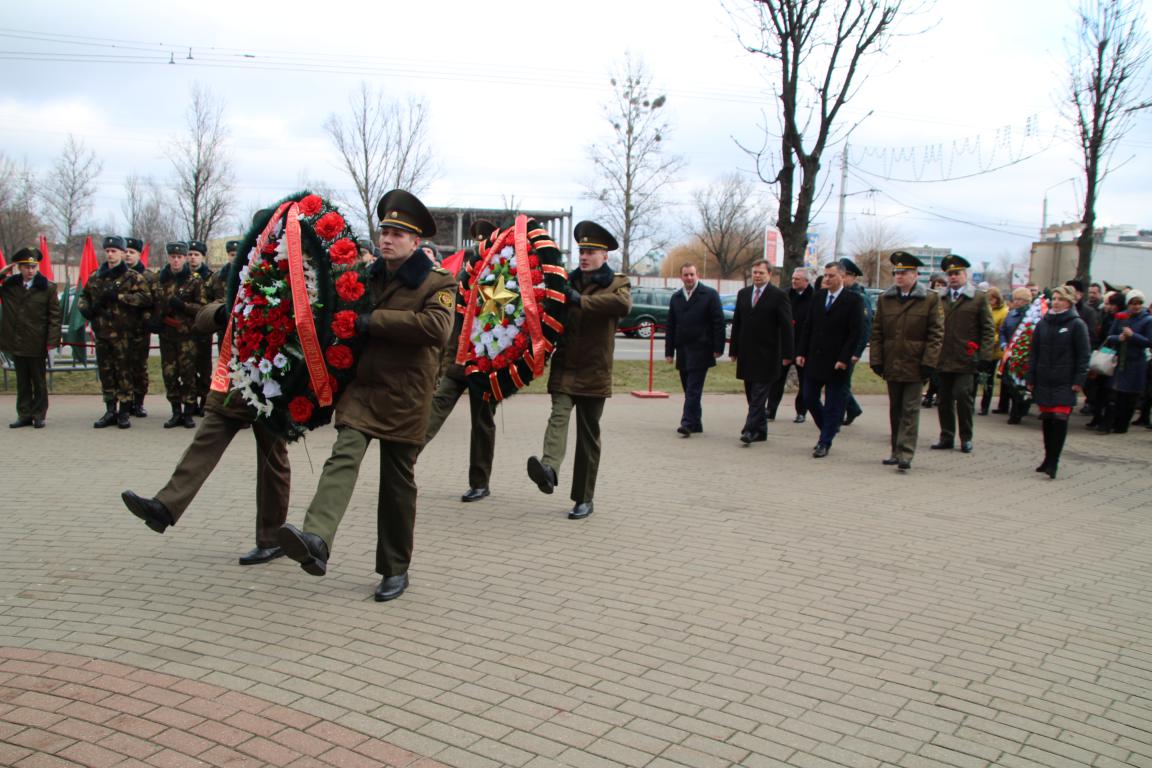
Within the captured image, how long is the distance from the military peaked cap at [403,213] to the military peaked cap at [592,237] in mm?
2295

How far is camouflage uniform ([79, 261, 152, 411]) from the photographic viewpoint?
11.1 meters

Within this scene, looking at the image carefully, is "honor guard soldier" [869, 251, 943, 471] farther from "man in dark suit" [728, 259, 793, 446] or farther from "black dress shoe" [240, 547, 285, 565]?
"black dress shoe" [240, 547, 285, 565]

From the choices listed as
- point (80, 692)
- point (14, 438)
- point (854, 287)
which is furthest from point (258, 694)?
point (854, 287)

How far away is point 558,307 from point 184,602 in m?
3.37

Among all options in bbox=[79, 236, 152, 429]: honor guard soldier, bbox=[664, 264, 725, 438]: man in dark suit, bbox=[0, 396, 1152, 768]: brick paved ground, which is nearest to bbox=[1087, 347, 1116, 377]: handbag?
bbox=[0, 396, 1152, 768]: brick paved ground

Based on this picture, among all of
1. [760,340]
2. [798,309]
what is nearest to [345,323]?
[760,340]

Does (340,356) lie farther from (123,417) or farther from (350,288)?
(123,417)

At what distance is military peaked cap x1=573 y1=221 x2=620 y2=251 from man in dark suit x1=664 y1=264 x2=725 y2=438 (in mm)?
4159

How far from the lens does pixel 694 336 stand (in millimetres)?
11766

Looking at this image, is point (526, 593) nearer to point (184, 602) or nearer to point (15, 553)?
point (184, 602)

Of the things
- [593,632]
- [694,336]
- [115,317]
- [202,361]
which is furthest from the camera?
[694,336]

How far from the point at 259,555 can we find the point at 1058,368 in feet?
26.3

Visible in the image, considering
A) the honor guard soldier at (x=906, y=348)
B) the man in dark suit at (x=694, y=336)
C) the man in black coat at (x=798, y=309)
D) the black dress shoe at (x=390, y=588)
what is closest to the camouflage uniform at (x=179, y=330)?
the man in dark suit at (x=694, y=336)

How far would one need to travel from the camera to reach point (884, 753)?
3.71m
